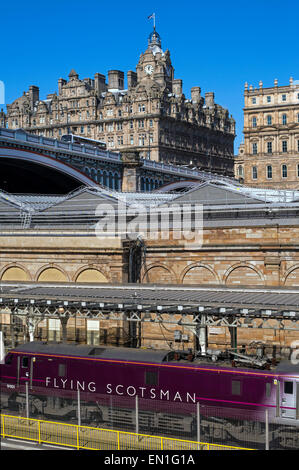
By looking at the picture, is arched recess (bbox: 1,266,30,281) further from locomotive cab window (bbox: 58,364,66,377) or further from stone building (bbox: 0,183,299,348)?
locomotive cab window (bbox: 58,364,66,377)

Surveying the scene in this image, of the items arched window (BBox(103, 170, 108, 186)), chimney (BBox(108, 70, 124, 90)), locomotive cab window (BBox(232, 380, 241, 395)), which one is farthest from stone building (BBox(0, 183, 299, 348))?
chimney (BBox(108, 70, 124, 90))

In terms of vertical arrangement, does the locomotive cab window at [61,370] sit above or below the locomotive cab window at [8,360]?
below

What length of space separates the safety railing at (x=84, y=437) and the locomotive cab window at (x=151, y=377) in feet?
7.97

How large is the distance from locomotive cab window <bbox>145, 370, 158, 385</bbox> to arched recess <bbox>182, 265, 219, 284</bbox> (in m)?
13.5

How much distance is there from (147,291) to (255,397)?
9209 mm

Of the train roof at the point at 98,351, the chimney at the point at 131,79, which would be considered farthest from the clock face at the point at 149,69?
the train roof at the point at 98,351

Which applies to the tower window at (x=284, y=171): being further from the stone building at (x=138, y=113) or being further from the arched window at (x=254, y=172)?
the stone building at (x=138, y=113)

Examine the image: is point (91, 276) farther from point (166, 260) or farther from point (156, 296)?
point (156, 296)

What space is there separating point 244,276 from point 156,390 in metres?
13.6

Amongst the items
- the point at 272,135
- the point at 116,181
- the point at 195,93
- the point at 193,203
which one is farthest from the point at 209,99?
the point at 193,203

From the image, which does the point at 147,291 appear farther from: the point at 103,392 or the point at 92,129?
the point at 92,129

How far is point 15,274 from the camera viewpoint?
124ft

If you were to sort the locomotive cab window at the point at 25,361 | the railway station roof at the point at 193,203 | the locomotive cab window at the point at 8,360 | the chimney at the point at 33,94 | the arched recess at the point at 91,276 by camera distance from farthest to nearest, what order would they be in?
the chimney at the point at 33,94 → the railway station roof at the point at 193,203 → the arched recess at the point at 91,276 → the locomotive cab window at the point at 8,360 → the locomotive cab window at the point at 25,361

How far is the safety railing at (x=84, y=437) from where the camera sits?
61.5ft
